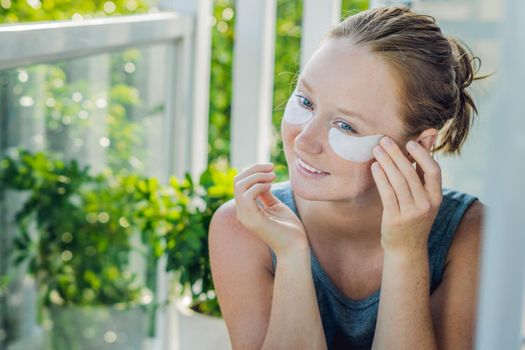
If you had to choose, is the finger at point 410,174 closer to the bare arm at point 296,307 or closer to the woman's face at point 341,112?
the woman's face at point 341,112

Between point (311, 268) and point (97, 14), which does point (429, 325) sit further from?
point (97, 14)

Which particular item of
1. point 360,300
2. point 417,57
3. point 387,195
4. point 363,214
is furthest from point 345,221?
point 417,57

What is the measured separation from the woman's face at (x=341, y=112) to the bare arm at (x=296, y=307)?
127mm

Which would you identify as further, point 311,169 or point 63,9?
point 63,9

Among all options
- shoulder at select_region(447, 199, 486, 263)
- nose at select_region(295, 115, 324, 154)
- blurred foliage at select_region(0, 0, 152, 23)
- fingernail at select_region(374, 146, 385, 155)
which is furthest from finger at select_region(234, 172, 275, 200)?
blurred foliage at select_region(0, 0, 152, 23)

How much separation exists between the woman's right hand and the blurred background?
0.37 m

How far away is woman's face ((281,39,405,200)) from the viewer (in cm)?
143

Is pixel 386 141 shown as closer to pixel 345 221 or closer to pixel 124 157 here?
pixel 345 221

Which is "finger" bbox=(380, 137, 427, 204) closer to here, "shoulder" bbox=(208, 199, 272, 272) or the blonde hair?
the blonde hair

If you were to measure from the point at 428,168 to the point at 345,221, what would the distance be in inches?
11.5

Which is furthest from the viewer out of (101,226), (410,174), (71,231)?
(101,226)

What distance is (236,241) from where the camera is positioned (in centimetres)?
162

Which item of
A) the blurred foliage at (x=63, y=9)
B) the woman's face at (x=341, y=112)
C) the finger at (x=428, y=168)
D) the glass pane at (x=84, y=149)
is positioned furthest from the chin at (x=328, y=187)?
the blurred foliage at (x=63, y=9)

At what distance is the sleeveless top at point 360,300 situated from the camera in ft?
5.25
